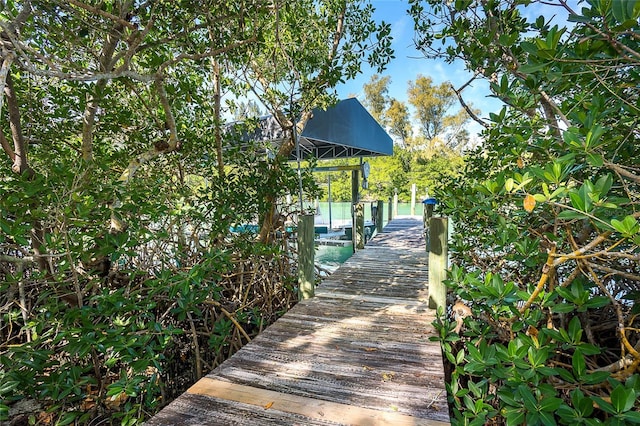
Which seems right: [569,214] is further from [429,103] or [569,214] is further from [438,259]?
[429,103]

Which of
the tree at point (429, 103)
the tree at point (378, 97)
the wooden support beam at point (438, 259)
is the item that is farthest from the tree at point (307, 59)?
the tree at point (429, 103)

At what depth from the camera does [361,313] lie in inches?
116

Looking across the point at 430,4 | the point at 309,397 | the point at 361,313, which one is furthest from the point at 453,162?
the point at 309,397

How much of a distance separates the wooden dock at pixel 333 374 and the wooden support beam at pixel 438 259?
0.19m

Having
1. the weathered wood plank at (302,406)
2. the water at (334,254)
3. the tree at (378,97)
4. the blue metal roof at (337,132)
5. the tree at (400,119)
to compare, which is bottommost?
the water at (334,254)

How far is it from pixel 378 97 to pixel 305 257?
24.7 metres

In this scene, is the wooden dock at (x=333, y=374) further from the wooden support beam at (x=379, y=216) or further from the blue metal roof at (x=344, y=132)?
the wooden support beam at (x=379, y=216)

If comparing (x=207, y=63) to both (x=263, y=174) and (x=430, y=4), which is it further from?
(x=430, y=4)

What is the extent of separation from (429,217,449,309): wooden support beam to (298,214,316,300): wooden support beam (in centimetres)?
131

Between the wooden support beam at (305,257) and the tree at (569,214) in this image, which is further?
the wooden support beam at (305,257)

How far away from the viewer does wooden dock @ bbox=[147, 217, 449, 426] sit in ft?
5.17

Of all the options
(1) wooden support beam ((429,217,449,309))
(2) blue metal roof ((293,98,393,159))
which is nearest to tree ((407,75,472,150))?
(2) blue metal roof ((293,98,393,159))

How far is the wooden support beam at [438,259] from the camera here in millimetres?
2838

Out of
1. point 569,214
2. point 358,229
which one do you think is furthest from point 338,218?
point 569,214
